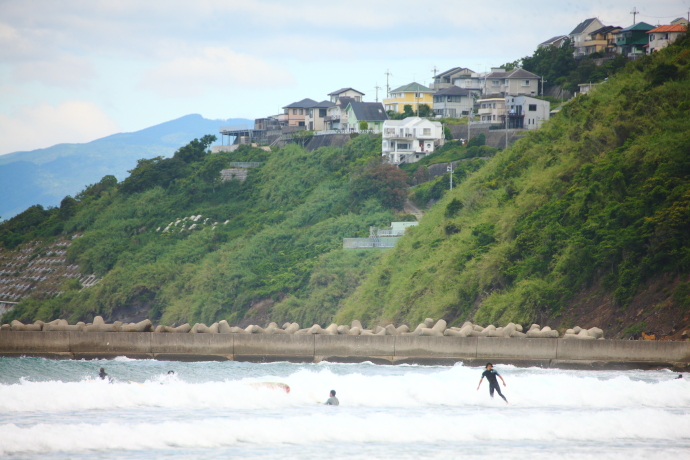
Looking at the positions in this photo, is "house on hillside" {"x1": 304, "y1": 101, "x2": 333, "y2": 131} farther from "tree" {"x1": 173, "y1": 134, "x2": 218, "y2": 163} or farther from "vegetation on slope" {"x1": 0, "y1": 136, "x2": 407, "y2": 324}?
"tree" {"x1": 173, "y1": 134, "x2": 218, "y2": 163}

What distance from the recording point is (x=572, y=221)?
31.2 metres

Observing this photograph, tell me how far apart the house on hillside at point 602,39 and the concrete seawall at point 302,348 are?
62942 mm

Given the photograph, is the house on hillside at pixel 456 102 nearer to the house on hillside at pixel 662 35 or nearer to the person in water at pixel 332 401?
the house on hillside at pixel 662 35

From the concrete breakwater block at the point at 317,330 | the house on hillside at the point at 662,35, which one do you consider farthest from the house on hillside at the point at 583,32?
the concrete breakwater block at the point at 317,330

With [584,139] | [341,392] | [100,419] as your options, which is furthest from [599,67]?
[100,419]

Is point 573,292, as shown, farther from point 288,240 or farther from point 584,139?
point 288,240

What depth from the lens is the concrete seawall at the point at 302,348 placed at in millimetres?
21719

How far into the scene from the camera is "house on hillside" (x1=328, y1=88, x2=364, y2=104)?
93562 mm

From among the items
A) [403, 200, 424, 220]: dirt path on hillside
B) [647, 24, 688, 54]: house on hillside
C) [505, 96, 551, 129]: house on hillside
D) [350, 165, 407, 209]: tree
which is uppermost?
[647, 24, 688, 54]: house on hillside

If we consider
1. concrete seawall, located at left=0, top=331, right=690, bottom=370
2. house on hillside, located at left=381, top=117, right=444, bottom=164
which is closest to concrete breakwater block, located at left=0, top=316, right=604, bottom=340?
concrete seawall, located at left=0, top=331, right=690, bottom=370

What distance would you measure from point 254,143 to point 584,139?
59.9 m

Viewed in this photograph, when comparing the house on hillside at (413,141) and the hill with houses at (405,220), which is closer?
the hill with houses at (405,220)

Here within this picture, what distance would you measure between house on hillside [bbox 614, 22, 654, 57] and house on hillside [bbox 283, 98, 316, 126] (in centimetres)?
3688

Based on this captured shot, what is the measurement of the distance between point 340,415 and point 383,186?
47883mm
